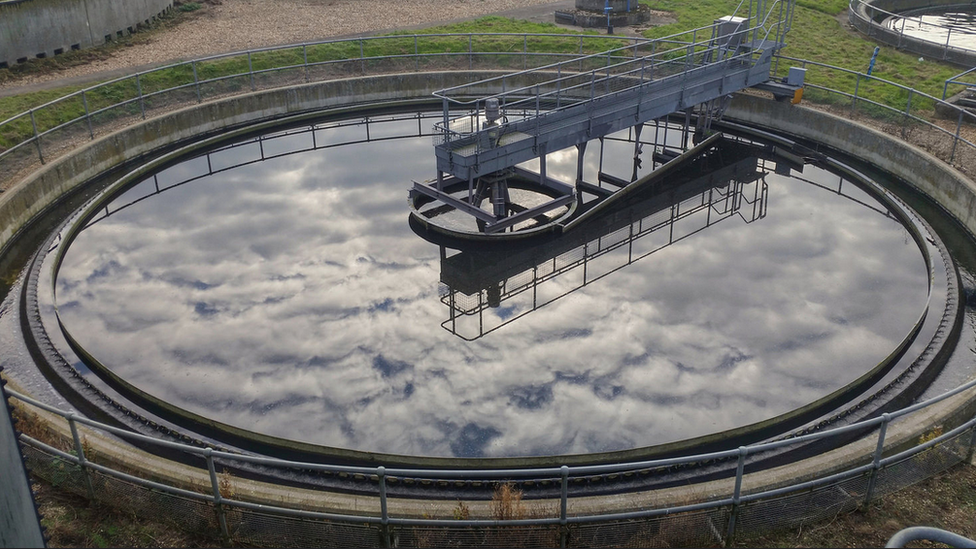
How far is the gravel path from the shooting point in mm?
25250

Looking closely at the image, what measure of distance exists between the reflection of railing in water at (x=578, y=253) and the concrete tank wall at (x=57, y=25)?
16180mm

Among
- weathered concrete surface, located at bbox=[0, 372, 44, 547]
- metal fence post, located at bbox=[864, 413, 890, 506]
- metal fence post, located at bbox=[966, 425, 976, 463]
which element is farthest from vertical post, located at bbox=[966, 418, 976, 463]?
weathered concrete surface, located at bbox=[0, 372, 44, 547]

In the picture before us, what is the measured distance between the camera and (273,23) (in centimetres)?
3053

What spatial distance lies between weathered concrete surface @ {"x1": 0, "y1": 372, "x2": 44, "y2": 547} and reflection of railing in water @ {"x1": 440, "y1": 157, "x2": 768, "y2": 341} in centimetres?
901

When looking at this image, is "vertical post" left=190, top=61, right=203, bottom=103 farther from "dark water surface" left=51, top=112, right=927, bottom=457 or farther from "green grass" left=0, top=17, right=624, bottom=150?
"dark water surface" left=51, top=112, right=927, bottom=457

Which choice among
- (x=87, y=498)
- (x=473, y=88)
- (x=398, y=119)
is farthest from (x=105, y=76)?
(x=87, y=498)

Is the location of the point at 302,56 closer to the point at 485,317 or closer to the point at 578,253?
the point at 578,253

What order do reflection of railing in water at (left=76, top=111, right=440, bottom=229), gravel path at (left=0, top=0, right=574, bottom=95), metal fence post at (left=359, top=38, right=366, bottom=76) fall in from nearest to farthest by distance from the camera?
reflection of railing in water at (left=76, top=111, right=440, bottom=229), metal fence post at (left=359, top=38, right=366, bottom=76), gravel path at (left=0, top=0, right=574, bottom=95)

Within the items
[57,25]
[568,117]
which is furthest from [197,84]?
[568,117]

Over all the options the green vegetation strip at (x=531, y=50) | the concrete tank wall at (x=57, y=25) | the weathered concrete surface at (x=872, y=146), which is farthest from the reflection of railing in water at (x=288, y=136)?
the weathered concrete surface at (x=872, y=146)

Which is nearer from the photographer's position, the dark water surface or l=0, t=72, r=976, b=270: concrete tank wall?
the dark water surface

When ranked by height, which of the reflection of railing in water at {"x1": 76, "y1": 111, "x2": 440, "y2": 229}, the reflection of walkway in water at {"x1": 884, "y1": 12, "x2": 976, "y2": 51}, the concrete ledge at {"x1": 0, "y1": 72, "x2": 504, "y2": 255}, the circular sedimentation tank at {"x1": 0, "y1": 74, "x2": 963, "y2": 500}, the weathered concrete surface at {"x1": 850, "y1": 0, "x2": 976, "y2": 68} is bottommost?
the circular sedimentation tank at {"x1": 0, "y1": 74, "x2": 963, "y2": 500}

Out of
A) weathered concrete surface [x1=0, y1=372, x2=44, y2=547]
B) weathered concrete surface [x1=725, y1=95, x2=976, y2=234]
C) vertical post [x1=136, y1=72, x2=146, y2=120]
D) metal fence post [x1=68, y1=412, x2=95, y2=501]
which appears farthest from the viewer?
vertical post [x1=136, y1=72, x2=146, y2=120]

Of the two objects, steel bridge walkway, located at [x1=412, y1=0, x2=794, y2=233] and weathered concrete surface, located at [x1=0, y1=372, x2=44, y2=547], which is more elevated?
weathered concrete surface, located at [x1=0, y1=372, x2=44, y2=547]
